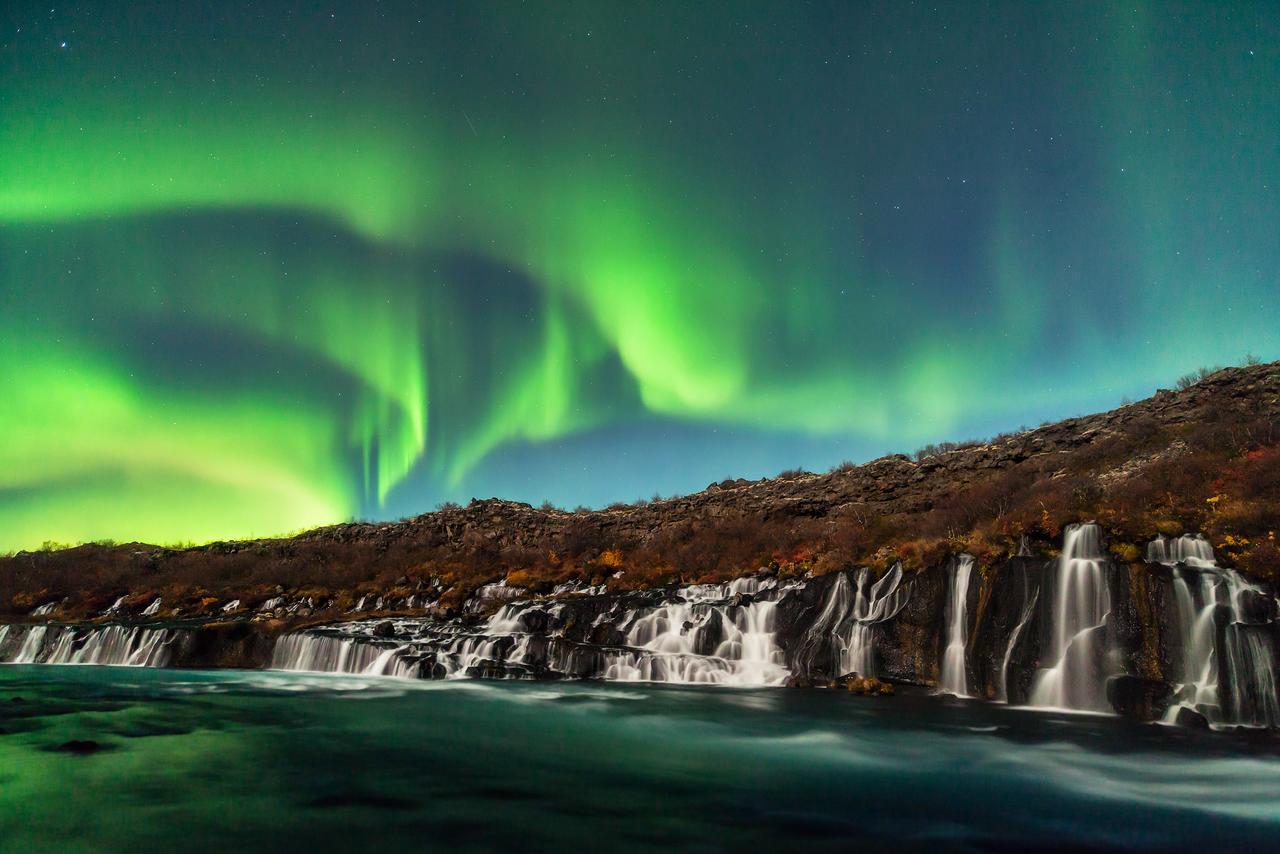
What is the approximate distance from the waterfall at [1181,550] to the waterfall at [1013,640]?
10.1 ft

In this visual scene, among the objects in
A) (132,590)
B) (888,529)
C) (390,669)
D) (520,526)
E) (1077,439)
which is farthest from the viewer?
(520,526)

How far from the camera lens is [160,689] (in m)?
20.3

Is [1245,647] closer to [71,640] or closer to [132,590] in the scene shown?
[71,640]

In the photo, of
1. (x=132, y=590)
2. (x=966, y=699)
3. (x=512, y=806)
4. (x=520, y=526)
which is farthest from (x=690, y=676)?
(x=132, y=590)

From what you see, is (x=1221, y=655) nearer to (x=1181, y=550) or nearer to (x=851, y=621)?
(x=1181, y=550)

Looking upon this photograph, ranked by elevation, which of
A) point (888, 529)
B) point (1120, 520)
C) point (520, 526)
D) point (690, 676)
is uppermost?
point (520, 526)

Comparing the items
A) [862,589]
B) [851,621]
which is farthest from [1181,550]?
[851,621]

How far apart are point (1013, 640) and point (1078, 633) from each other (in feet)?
5.45

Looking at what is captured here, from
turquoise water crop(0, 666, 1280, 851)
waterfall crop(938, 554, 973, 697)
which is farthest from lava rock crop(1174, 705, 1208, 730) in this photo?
waterfall crop(938, 554, 973, 697)

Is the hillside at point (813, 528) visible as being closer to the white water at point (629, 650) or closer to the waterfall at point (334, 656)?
the white water at point (629, 650)

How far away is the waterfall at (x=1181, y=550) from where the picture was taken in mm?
17062

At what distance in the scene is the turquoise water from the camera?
24.1 ft

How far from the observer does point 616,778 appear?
33.5ft

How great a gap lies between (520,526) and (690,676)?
34.1 metres
